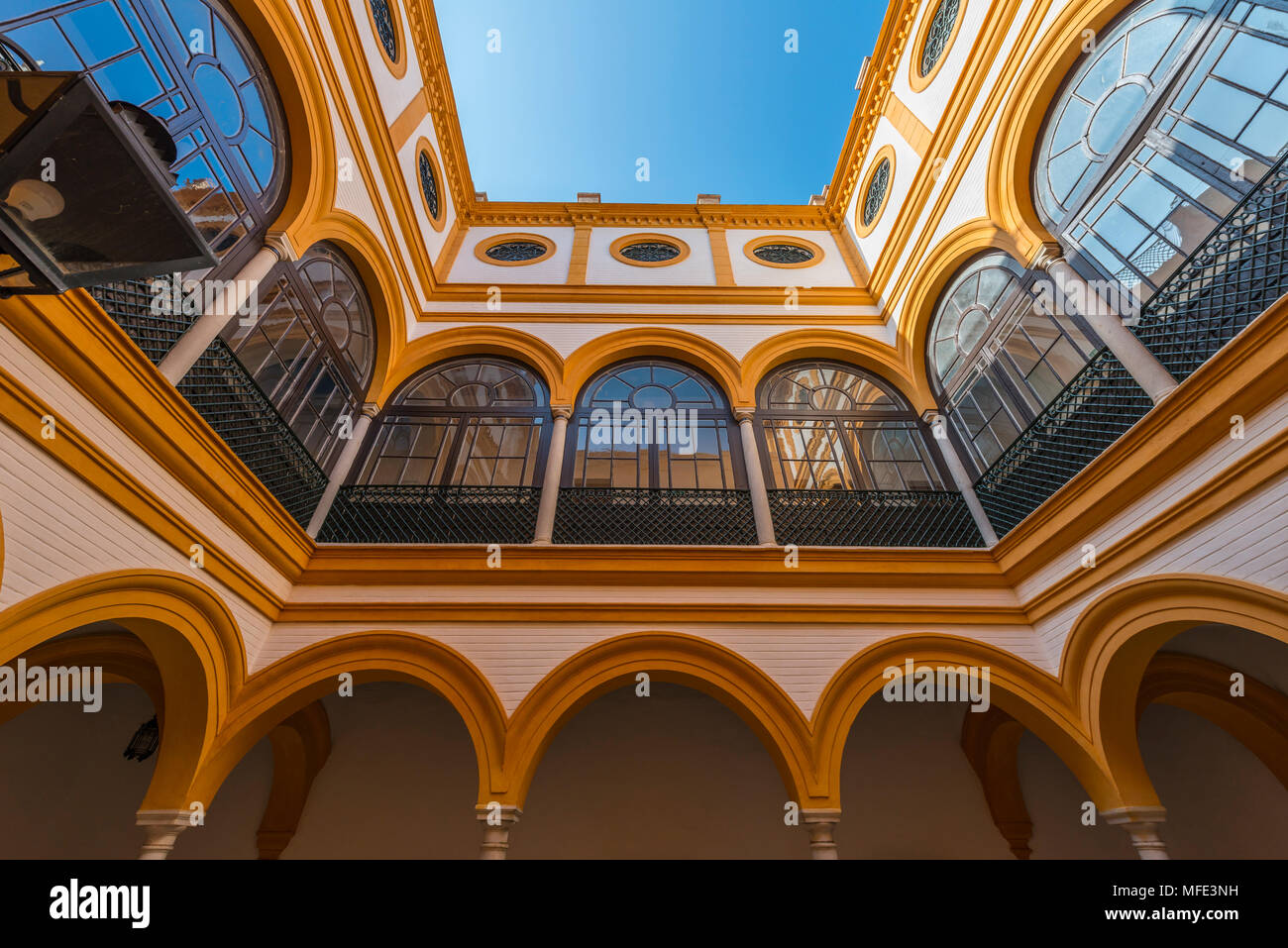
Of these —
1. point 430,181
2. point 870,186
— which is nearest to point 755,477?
point 870,186

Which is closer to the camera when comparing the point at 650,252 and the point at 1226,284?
the point at 1226,284

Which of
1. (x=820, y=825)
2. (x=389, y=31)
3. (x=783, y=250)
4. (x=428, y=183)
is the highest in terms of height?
(x=389, y=31)

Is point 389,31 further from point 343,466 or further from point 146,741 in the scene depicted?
point 146,741

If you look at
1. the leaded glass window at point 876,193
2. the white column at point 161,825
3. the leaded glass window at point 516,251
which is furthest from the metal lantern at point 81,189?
the leaded glass window at point 876,193

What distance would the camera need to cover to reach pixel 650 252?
10.5m

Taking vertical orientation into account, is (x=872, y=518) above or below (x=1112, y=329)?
below

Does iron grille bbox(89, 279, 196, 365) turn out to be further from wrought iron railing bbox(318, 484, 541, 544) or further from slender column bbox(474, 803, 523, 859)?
slender column bbox(474, 803, 523, 859)

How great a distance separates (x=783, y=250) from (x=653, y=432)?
5.14m

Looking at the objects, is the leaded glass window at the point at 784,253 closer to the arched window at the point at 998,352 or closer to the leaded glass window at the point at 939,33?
the leaded glass window at the point at 939,33

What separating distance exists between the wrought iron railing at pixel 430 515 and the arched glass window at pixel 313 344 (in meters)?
0.68

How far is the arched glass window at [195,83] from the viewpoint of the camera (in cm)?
368

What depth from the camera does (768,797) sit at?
6.57 m
